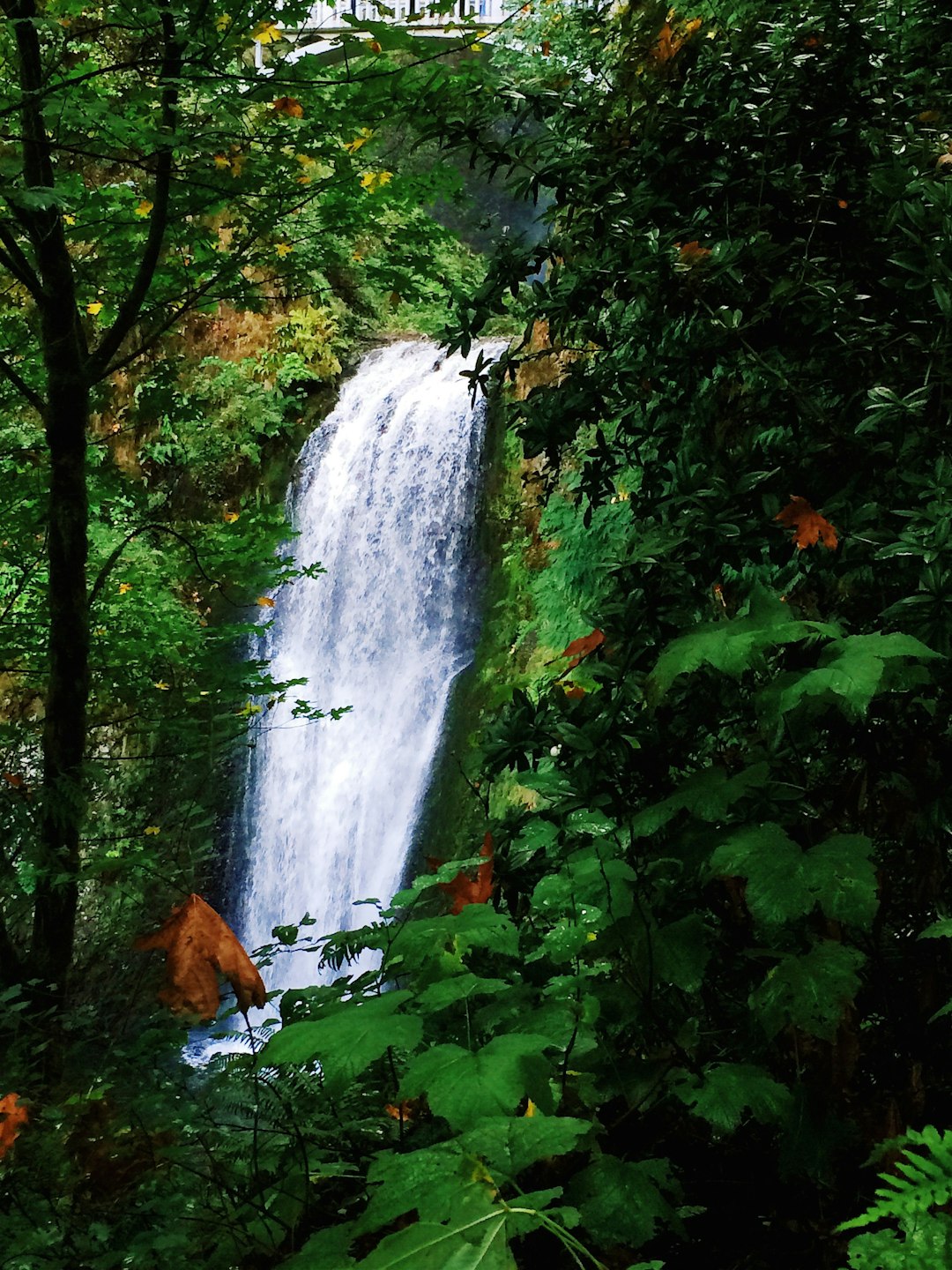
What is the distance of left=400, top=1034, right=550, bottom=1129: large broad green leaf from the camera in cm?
96

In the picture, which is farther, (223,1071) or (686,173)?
(223,1071)

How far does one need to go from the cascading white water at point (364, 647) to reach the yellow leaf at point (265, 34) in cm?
604

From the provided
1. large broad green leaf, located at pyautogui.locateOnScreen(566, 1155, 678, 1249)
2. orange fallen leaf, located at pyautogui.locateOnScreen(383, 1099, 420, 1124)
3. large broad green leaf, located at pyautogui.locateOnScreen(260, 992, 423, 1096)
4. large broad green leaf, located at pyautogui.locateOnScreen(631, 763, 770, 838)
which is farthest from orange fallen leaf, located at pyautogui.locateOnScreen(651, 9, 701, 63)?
orange fallen leaf, located at pyautogui.locateOnScreen(383, 1099, 420, 1124)

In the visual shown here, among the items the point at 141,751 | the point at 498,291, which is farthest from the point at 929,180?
the point at 141,751

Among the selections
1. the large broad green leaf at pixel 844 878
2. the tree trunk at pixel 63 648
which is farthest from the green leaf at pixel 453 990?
the tree trunk at pixel 63 648

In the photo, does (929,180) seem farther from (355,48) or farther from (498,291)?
(355,48)

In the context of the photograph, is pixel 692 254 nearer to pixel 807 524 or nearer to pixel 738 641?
pixel 807 524

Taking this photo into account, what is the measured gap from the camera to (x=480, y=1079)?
39.4 inches

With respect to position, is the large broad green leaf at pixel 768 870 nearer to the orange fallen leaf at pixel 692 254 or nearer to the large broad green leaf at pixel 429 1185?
the large broad green leaf at pixel 429 1185

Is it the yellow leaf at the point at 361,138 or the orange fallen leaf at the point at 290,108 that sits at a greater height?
the orange fallen leaf at the point at 290,108

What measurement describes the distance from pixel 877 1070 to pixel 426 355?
1015 centimetres

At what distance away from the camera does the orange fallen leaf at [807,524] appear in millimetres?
1503

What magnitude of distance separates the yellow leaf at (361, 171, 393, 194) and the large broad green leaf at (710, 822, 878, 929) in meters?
2.79

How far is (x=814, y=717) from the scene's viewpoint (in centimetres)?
134
